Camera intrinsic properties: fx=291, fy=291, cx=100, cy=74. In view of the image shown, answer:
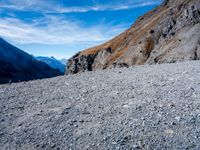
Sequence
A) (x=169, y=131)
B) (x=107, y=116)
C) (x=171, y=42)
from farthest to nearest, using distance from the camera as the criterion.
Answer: (x=171, y=42), (x=107, y=116), (x=169, y=131)

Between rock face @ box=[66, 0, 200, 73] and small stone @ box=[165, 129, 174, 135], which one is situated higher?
rock face @ box=[66, 0, 200, 73]

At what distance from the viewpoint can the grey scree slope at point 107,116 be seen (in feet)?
34.6

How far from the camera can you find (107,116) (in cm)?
1282

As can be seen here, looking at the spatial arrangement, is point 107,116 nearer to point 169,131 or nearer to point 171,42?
point 169,131

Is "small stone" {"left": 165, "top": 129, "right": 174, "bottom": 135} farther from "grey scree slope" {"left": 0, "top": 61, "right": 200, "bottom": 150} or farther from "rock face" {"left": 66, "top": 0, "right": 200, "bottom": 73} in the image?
"rock face" {"left": 66, "top": 0, "right": 200, "bottom": 73}

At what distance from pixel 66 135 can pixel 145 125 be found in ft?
10.2

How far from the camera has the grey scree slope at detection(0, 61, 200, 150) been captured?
1053 cm

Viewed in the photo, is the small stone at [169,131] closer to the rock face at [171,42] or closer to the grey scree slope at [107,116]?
the grey scree slope at [107,116]

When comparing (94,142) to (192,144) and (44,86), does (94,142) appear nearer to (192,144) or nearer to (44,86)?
(192,144)

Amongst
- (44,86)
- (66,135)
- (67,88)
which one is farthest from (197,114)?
(44,86)

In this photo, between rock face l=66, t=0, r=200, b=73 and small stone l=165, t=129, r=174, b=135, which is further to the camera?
rock face l=66, t=0, r=200, b=73

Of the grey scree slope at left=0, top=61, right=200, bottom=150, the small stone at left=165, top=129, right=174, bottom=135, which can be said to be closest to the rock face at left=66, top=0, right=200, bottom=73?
the grey scree slope at left=0, top=61, right=200, bottom=150

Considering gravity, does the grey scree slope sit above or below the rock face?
below

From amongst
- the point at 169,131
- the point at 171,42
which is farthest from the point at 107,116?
the point at 171,42
